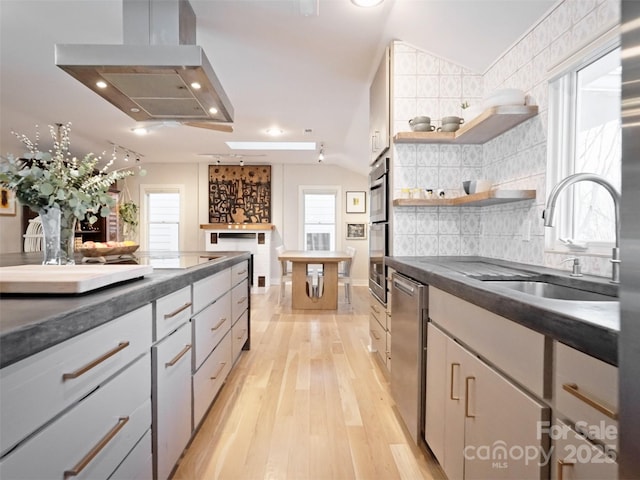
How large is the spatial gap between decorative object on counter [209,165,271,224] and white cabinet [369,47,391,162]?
4.42 meters

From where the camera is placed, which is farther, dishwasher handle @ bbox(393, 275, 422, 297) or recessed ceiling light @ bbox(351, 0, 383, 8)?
recessed ceiling light @ bbox(351, 0, 383, 8)

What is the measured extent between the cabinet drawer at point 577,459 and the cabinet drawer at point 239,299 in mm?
2194

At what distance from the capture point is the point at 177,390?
1.49m

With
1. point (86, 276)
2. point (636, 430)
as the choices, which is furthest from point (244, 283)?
point (636, 430)

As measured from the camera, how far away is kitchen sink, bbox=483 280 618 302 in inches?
53.1

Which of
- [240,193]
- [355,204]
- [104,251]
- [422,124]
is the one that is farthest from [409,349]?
[240,193]

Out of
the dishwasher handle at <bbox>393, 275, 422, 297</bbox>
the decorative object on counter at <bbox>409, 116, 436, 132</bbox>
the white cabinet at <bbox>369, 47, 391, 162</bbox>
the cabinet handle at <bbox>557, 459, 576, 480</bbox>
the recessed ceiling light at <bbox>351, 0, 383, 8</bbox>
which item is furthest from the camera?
the white cabinet at <bbox>369, 47, 391, 162</bbox>

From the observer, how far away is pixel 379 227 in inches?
117

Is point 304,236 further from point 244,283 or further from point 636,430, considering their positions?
point 636,430

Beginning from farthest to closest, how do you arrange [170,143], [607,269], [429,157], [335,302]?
[170,143] < [335,302] < [429,157] < [607,269]

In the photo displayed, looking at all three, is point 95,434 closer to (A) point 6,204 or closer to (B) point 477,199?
(B) point 477,199

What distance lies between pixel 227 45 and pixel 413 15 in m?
1.46

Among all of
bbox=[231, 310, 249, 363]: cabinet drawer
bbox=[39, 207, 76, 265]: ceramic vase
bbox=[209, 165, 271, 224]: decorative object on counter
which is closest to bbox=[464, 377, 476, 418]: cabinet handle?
bbox=[39, 207, 76, 265]: ceramic vase

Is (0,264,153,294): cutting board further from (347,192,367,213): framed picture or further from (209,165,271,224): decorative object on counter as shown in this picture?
(347,192,367,213): framed picture
